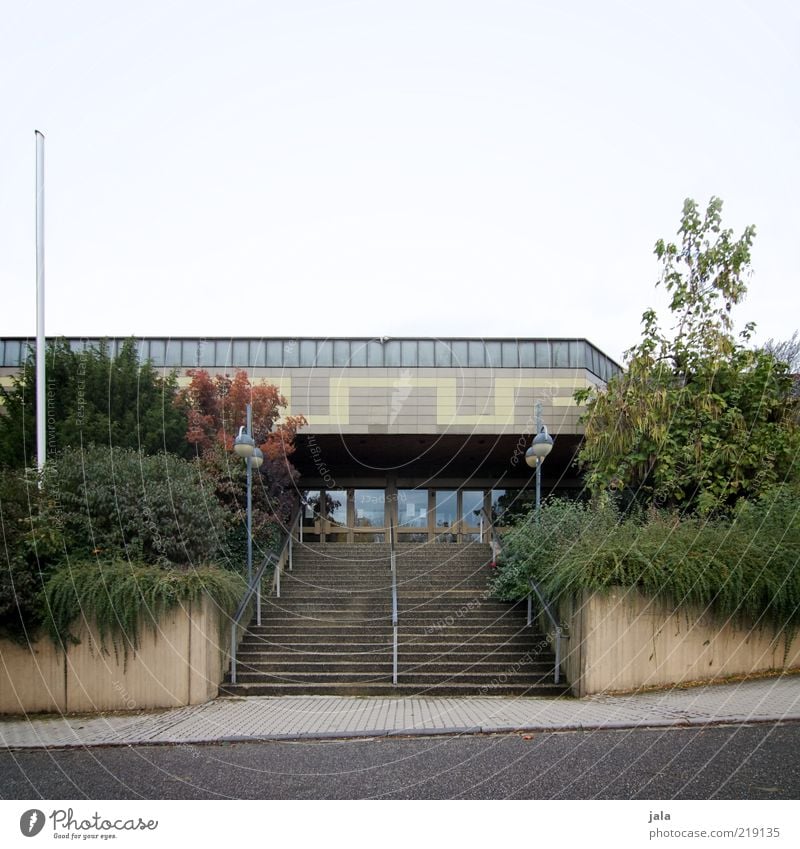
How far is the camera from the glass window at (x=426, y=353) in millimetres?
18109

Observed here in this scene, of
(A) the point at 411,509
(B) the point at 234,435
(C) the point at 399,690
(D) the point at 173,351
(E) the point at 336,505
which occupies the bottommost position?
(C) the point at 399,690

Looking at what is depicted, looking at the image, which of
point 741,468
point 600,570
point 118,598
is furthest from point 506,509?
point 118,598

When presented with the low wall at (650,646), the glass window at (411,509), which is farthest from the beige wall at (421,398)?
A: the low wall at (650,646)

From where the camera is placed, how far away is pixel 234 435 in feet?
45.4

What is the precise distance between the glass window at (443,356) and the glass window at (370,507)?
202 inches

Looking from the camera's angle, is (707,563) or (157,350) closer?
(707,563)

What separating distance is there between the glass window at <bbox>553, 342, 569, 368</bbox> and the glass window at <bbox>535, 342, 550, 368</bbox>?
166 millimetres

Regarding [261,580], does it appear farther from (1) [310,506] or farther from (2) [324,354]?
(1) [310,506]

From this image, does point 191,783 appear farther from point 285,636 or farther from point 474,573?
point 474,573

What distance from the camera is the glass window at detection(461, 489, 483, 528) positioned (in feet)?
71.3

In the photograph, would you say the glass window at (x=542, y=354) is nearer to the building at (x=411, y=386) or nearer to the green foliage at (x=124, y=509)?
the building at (x=411, y=386)

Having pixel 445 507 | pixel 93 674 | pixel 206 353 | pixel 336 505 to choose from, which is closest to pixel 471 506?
pixel 445 507

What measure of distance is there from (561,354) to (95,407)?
10.8 meters

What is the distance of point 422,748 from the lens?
659 centimetres
